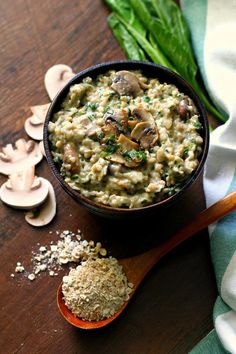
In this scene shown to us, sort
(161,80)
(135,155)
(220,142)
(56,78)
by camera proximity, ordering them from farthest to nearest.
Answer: (56,78) → (220,142) → (161,80) → (135,155)

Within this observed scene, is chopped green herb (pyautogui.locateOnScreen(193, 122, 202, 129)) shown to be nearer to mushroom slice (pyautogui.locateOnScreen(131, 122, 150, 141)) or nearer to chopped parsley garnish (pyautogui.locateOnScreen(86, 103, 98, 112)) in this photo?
mushroom slice (pyautogui.locateOnScreen(131, 122, 150, 141))

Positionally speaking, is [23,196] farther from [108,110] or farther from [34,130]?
[108,110]

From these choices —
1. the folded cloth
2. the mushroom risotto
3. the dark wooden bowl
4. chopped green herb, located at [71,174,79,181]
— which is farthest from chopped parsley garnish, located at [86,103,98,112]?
the folded cloth

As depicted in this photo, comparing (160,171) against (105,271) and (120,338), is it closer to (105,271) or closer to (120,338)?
(105,271)

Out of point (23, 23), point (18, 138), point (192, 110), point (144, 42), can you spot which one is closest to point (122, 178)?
point (192, 110)

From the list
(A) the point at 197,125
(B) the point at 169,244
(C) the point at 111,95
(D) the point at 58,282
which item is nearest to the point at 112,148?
(C) the point at 111,95
